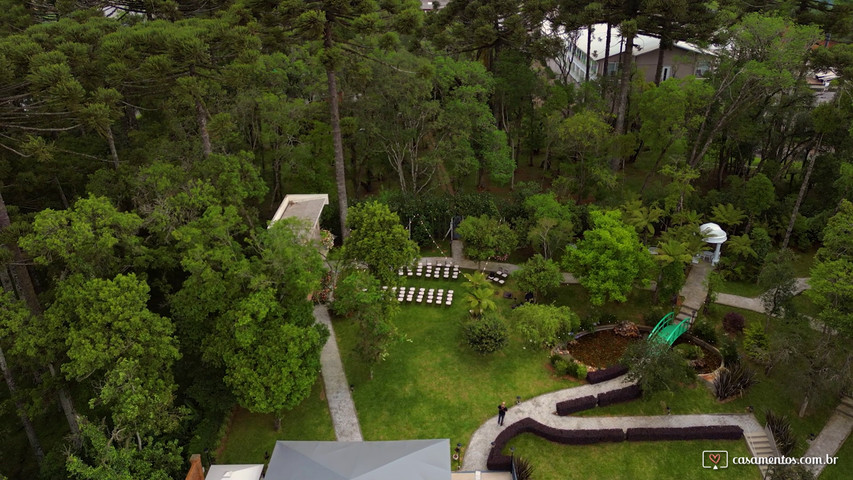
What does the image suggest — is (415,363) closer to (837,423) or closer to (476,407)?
(476,407)

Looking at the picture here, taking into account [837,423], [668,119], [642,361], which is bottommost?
[837,423]

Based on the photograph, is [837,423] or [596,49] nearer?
[837,423]

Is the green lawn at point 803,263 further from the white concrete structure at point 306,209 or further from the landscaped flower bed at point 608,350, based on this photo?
the white concrete structure at point 306,209

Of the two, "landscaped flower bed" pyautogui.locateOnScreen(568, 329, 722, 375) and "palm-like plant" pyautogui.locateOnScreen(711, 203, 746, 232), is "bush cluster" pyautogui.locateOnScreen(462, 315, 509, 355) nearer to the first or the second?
"landscaped flower bed" pyautogui.locateOnScreen(568, 329, 722, 375)

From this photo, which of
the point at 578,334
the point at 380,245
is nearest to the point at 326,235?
the point at 380,245

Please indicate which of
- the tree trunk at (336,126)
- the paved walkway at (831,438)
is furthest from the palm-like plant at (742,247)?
the tree trunk at (336,126)

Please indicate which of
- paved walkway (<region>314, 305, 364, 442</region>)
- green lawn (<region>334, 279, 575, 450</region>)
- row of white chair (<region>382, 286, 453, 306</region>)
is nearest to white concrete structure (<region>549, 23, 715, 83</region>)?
row of white chair (<region>382, 286, 453, 306</region>)
